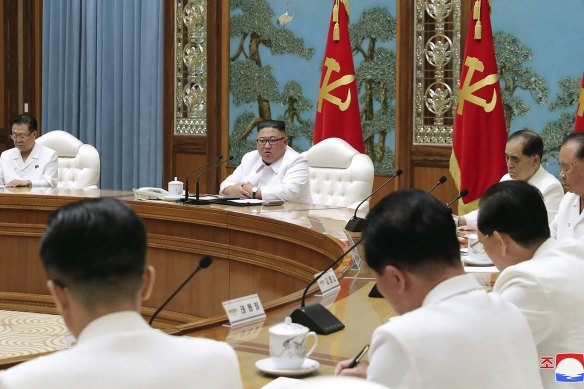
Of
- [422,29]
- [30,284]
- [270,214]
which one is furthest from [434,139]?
[30,284]

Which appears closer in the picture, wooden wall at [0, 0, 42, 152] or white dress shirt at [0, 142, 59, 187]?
white dress shirt at [0, 142, 59, 187]

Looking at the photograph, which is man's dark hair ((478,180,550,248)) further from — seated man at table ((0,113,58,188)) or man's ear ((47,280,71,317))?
seated man at table ((0,113,58,188))

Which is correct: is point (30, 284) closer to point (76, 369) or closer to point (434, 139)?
point (434, 139)

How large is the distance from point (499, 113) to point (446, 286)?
4257 mm

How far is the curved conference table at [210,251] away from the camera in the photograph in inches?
137

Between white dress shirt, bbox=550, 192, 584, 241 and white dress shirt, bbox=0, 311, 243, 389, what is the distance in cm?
259

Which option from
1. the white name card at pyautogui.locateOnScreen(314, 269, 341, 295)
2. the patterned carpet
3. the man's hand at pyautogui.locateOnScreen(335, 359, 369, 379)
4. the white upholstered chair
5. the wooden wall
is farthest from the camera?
the wooden wall

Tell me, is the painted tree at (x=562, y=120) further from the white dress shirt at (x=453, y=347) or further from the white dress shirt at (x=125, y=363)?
the white dress shirt at (x=125, y=363)

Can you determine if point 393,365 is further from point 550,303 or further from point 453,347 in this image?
point 550,303

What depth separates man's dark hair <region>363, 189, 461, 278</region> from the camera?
4.19 ft

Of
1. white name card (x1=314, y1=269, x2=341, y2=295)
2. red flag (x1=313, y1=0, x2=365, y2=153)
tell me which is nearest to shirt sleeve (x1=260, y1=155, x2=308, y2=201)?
red flag (x1=313, y1=0, x2=365, y2=153)

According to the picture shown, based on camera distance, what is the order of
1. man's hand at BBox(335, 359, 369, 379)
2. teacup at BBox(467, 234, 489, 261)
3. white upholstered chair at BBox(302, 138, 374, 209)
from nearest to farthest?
man's hand at BBox(335, 359, 369, 379) → teacup at BBox(467, 234, 489, 261) → white upholstered chair at BBox(302, 138, 374, 209)

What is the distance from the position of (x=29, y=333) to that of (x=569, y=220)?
9.83 feet

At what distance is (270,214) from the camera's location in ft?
13.2
